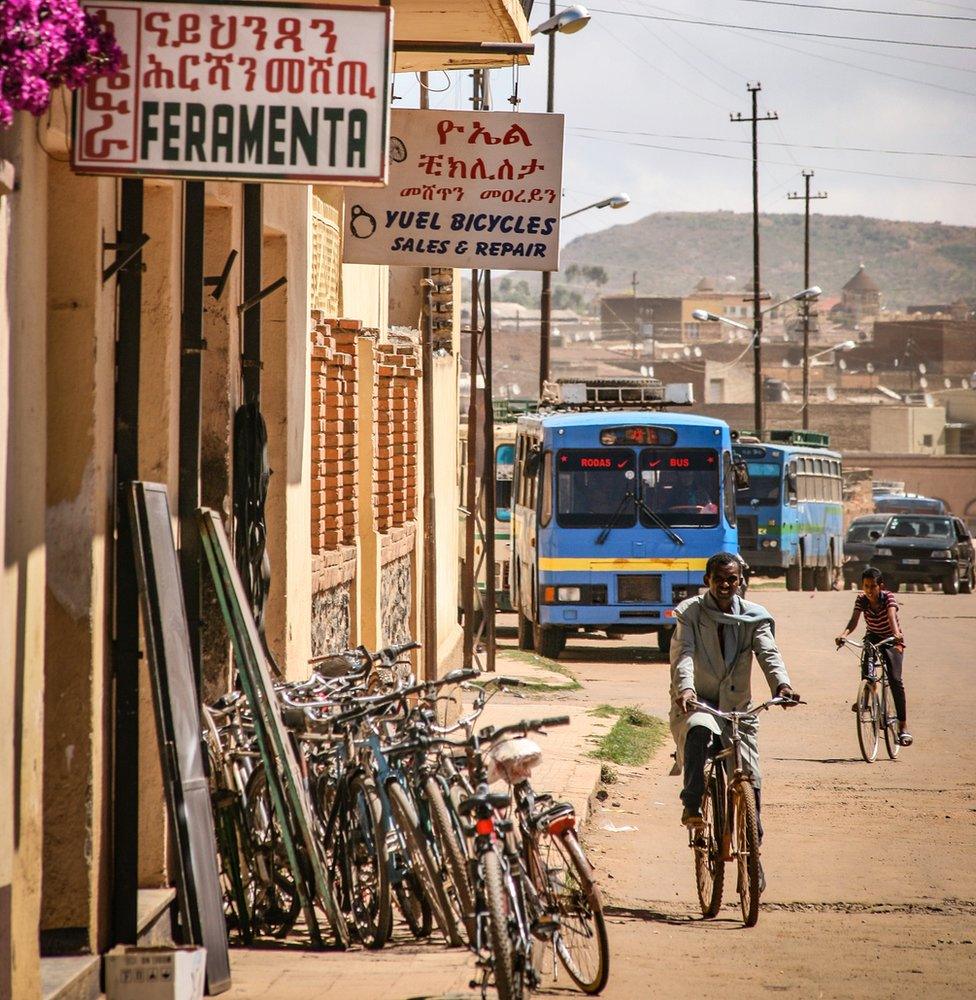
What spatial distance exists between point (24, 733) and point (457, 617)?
55.2 feet

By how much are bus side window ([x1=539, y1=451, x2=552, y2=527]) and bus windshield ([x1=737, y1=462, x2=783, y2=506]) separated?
16.0 metres

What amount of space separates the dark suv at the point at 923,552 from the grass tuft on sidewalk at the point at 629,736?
69.2 ft

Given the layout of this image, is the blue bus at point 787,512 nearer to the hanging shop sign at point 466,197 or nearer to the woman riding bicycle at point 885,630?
the woman riding bicycle at point 885,630

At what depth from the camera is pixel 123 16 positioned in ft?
18.3

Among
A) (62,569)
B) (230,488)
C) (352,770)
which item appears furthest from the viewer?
(230,488)

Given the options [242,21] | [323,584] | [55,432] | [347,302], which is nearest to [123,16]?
[242,21]

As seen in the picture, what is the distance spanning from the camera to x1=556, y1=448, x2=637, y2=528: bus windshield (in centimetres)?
2350

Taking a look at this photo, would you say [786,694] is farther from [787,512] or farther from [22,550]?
[787,512]

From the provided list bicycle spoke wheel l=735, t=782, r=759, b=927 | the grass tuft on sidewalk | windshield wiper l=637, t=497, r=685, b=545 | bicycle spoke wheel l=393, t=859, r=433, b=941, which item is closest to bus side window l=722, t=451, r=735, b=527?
windshield wiper l=637, t=497, r=685, b=545

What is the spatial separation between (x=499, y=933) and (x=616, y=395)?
21.6 meters

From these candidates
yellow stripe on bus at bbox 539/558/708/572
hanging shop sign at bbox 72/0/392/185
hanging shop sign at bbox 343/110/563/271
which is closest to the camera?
hanging shop sign at bbox 72/0/392/185

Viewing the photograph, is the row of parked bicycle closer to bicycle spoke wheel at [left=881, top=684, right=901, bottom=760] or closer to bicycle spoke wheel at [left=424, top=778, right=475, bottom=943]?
bicycle spoke wheel at [left=424, top=778, right=475, bottom=943]

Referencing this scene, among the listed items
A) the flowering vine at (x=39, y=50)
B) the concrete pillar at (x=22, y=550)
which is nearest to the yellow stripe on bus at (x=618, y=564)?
the concrete pillar at (x=22, y=550)

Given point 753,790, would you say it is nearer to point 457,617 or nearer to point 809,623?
point 457,617
